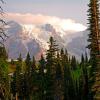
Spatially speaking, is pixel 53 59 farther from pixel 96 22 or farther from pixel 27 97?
pixel 27 97

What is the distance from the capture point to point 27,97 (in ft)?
493

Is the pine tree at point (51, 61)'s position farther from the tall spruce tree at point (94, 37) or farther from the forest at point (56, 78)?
the tall spruce tree at point (94, 37)

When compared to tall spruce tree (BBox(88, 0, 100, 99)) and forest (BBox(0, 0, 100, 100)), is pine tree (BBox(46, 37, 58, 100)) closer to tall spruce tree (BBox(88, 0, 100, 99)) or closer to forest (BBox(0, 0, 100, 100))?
forest (BBox(0, 0, 100, 100))

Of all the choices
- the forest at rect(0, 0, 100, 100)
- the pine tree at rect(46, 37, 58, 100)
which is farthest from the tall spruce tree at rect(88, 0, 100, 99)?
the pine tree at rect(46, 37, 58, 100)

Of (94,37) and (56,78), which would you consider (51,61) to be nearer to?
(56,78)

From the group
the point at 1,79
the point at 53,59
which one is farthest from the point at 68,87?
the point at 1,79

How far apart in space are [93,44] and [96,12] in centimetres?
525

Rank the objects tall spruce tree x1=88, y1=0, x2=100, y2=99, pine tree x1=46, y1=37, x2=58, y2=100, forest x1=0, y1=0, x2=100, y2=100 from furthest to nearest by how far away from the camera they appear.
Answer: pine tree x1=46, y1=37, x2=58, y2=100, tall spruce tree x1=88, y1=0, x2=100, y2=99, forest x1=0, y1=0, x2=100, y2=100

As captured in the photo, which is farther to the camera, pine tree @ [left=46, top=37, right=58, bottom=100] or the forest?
pine tree @ [left=46, top=37, right=58, bottom=100]

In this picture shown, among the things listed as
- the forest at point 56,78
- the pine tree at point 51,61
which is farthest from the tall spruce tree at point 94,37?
the pine tree at point 51,61

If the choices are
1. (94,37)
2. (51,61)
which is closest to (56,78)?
(51,61)

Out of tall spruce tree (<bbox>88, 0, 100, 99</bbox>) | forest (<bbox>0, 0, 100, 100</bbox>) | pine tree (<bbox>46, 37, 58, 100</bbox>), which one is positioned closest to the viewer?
forest (<bbox>0, 0, 100, 100</bbox>)

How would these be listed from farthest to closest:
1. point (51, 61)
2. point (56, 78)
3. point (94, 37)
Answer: point (56, 78) < point (51, 61) < point (94, 37)

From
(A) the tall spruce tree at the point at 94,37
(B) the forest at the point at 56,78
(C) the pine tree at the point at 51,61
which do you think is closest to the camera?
(B) the forest at the point at 56,78
